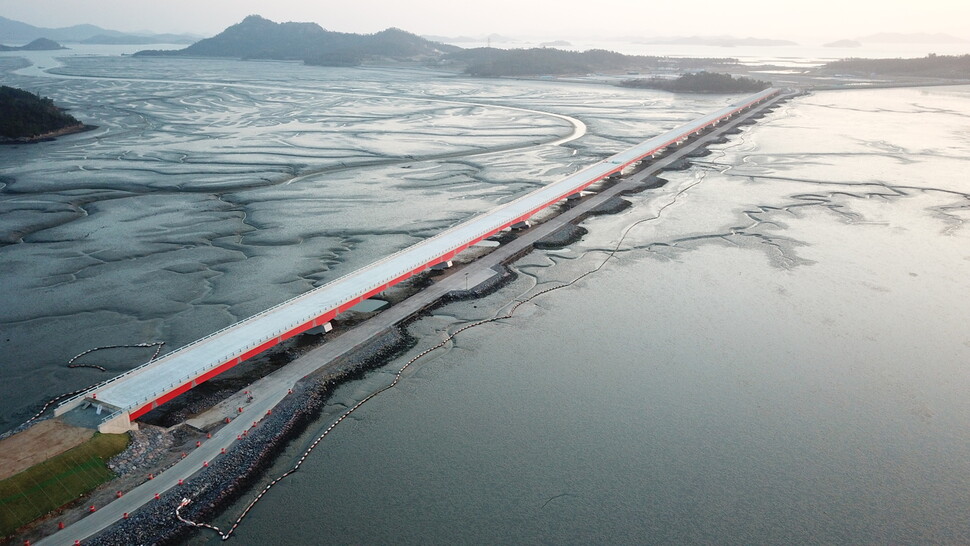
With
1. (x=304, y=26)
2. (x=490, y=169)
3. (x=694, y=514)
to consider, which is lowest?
(x=694, y=514)

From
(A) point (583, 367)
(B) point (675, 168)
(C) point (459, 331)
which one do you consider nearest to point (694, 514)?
(A) point (583, 367)

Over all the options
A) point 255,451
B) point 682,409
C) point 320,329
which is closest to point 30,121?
point 320,329

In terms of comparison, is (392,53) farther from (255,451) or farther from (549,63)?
(255,451)

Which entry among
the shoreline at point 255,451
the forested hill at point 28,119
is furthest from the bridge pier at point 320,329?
the forested hill at point 28,119

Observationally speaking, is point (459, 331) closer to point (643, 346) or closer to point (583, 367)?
point (583, 367)

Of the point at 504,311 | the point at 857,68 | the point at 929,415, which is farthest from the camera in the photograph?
the point at 857,68

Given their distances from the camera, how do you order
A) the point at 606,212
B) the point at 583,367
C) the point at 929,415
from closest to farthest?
the point at 929,415
the point at 583,367
the point at 606,212
